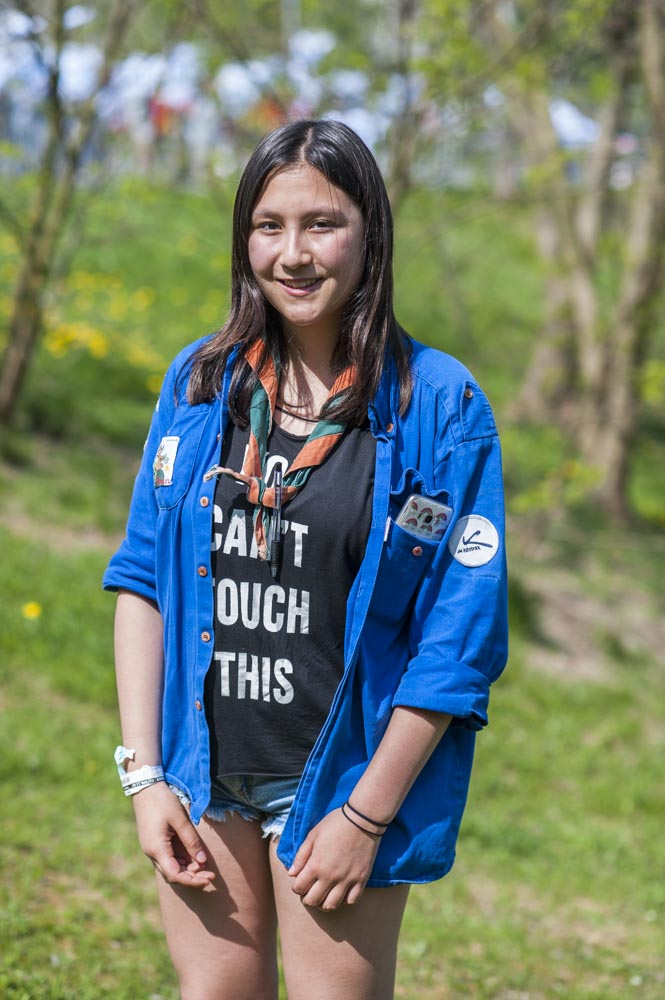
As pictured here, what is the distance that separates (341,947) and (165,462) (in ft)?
2.81

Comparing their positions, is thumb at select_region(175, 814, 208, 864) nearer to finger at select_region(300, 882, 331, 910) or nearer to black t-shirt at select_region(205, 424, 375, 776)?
black t-shirt at select_region(205, 424, 375, 776)

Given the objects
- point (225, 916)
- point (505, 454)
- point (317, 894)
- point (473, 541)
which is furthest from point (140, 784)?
point (505, 454)

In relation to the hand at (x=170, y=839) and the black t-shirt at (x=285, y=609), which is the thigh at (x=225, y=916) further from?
the black t-shirt at (x=285, y=609)

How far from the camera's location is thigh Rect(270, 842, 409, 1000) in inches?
68.4

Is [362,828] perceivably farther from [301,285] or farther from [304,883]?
[301,285]

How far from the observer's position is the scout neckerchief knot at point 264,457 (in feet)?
5.74

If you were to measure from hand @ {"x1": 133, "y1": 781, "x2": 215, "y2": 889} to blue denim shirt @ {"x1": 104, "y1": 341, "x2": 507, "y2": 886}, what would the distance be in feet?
0.16

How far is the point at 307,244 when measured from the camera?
1.76 meters

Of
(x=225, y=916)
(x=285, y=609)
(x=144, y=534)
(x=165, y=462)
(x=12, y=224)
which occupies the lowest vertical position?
(x=225, y=916)

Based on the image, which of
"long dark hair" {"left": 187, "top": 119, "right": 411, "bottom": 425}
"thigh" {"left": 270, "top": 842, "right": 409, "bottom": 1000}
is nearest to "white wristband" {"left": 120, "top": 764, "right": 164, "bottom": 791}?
"thigh" {"left": 270, "top": 842, "right": 409, "bottom": 1000}

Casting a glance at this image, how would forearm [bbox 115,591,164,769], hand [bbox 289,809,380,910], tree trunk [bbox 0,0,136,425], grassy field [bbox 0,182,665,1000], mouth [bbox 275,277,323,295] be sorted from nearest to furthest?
1. hand [bbox 289,809,380,910]
2. mouth [bbox 275,277,323,295]
3. forearm [bbox 115,591,164,769]
4. grassy field [bbox 0,182,665,1000]
5. tree trunk [bbox 0,0,136,425]

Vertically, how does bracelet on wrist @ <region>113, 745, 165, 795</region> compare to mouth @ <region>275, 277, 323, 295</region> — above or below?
below

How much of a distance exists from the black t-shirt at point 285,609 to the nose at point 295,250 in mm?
280

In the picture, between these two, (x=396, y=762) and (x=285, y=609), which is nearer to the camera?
(x=396, y=762)
